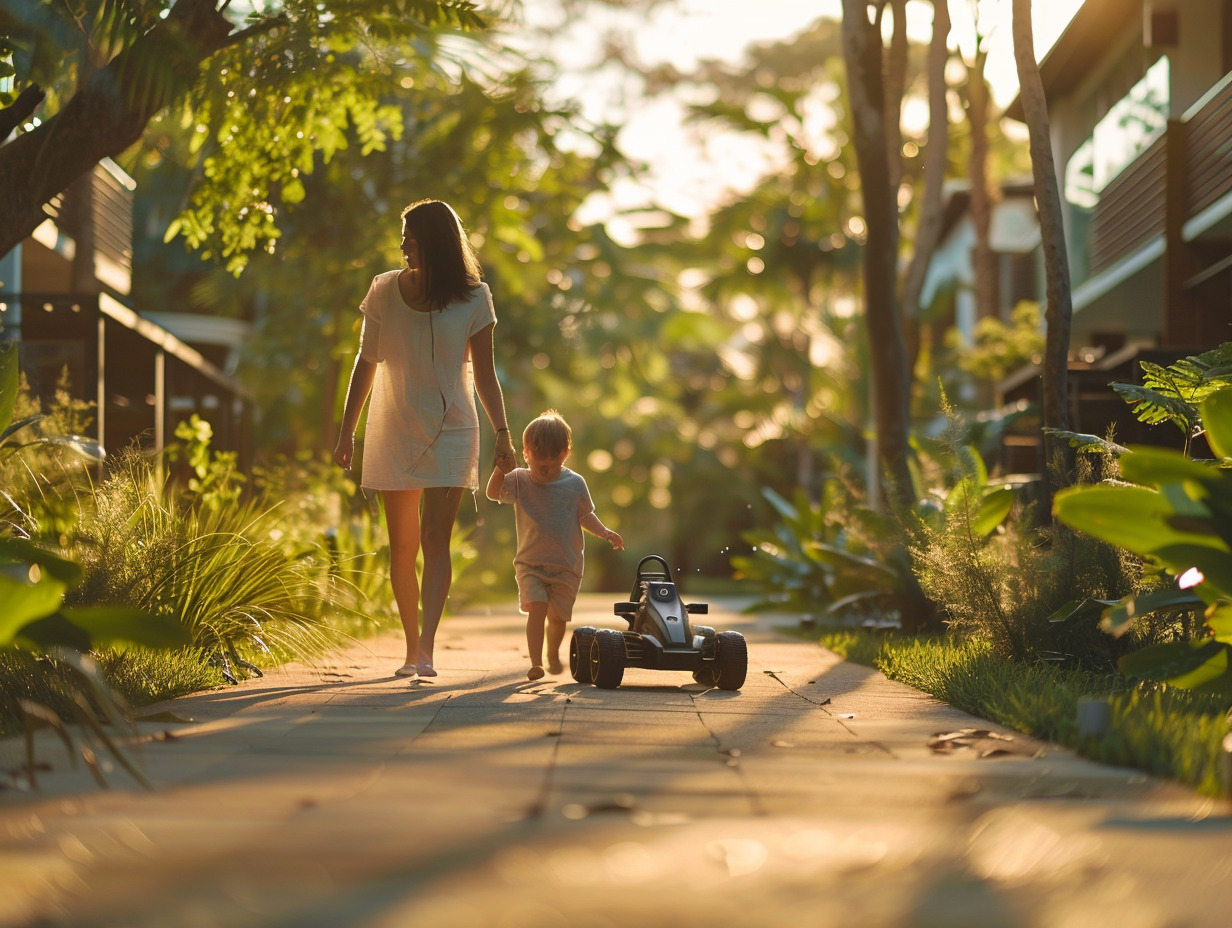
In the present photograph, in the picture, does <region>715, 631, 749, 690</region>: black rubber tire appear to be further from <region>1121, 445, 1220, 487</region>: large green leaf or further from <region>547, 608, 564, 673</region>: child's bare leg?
<region>1121, 445, 1220, 487</region>: large green leaf

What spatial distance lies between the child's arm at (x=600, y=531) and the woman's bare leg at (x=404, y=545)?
747 mm

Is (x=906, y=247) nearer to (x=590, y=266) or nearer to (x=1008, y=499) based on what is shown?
(x=590, y=266)

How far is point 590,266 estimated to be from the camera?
31.8 m

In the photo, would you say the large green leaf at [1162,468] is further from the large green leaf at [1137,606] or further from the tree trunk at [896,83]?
the tree trunk at [896,83]

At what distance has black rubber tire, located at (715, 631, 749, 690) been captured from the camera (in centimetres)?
578

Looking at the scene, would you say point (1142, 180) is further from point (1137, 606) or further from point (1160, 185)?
point (1137, 606)

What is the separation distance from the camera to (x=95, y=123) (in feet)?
19.1

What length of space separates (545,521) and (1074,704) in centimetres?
249

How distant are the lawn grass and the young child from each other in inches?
60.8

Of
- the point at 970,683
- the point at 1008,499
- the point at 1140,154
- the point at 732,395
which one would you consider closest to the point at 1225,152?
the point at 1140,154

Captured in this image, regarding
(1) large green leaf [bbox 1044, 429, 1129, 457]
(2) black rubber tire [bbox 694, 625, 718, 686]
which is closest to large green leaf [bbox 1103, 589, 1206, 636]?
(1) large green leaf [bbox 1044, 429, 1129, 457]

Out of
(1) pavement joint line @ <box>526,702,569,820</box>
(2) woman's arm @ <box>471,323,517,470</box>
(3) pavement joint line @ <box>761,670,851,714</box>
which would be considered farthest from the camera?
(2) woman's arm @ <box>471,323,517,470</box>

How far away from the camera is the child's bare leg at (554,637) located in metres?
6.45

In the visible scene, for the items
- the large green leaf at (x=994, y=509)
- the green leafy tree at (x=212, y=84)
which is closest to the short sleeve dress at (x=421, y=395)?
the green leafy tree at (x=212, y=84)
